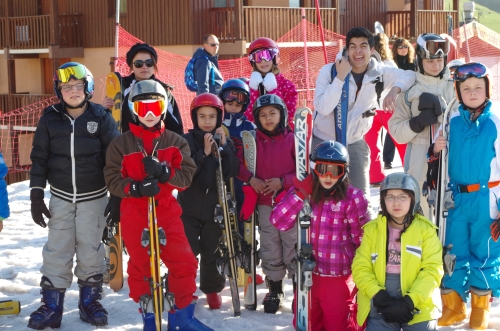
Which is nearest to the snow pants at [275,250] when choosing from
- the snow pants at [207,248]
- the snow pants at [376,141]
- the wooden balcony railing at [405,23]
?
the snow pants at [207,248]

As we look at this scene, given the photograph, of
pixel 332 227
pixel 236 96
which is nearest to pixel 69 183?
pixel 236 96

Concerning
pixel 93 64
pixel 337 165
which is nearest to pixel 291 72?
pixel 93 64

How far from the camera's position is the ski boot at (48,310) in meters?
5.01

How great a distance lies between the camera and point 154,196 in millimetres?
4641

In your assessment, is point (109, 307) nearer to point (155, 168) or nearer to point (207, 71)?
point (155, 168)

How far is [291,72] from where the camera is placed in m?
17.0

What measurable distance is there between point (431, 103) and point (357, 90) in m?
0.59

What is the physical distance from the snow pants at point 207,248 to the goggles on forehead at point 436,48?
2.10 metres

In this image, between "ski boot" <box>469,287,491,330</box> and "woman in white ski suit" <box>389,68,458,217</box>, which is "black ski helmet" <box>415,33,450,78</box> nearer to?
"woman in white ski suit" <box>389,68,458,217</box>

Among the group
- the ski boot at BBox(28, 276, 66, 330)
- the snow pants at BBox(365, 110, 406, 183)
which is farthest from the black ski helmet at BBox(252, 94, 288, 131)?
the snow pants at BBox(365, 110, 406, 183)

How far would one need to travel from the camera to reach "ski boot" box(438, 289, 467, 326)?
4996 mm

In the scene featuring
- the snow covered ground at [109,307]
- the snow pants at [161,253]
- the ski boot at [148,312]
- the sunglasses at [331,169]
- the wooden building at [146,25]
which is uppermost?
the wooden building at [146,25]

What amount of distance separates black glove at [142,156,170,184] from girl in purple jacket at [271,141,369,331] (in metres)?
0.84

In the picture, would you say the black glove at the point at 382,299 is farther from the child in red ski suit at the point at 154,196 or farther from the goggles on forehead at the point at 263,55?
the goggles on forehead at the point at 263,55
